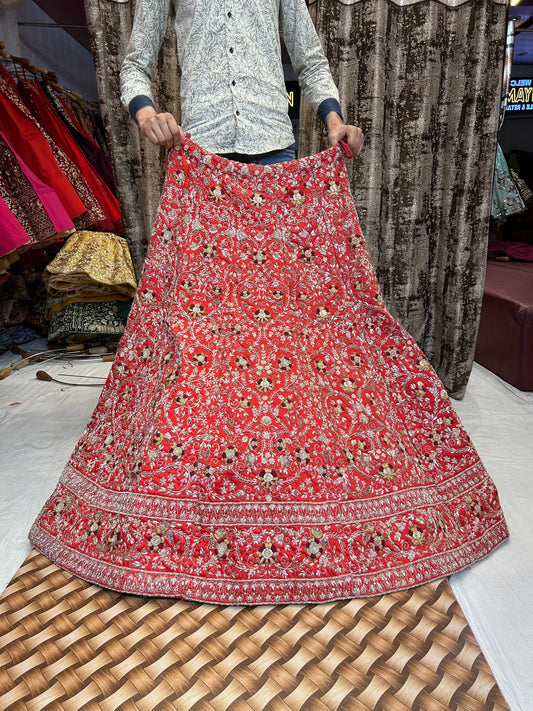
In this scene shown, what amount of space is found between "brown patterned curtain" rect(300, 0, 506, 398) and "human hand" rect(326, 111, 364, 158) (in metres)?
0.55

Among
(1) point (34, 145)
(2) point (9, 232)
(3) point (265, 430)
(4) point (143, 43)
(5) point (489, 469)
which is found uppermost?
(4) point (143, 43)

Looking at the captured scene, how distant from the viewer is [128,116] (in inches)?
74.4

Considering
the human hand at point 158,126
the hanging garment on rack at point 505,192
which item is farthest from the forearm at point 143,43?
the hanging garment on rack at point 505,192

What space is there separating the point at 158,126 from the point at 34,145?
156 centimetres

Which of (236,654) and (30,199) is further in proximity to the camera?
(30,199)

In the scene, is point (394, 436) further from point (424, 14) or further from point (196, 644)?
point (424, 14)

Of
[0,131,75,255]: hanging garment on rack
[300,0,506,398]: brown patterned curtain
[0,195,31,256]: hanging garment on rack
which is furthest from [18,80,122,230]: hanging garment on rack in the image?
[300,0,506,398]: brown patterned curtain

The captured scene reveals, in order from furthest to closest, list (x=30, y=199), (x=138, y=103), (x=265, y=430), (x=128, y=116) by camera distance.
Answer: (x=30, y=199), (x=128, y=116), (x=138, y=103), (x=265, y=430)

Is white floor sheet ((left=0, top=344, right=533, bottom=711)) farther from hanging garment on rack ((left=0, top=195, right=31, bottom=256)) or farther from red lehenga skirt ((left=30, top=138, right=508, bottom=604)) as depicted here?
hanging garment on rack ((left=0, top=195, right=31, bottom=256))

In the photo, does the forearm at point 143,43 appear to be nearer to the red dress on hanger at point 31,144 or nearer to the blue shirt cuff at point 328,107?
the blue shirt cuff at point 328,107

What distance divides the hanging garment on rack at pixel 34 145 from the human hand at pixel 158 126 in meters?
1.43

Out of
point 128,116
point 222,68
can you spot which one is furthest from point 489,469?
point 128,116

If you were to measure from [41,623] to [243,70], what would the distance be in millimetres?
1375

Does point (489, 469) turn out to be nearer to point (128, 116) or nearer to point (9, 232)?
point (128, 116)
